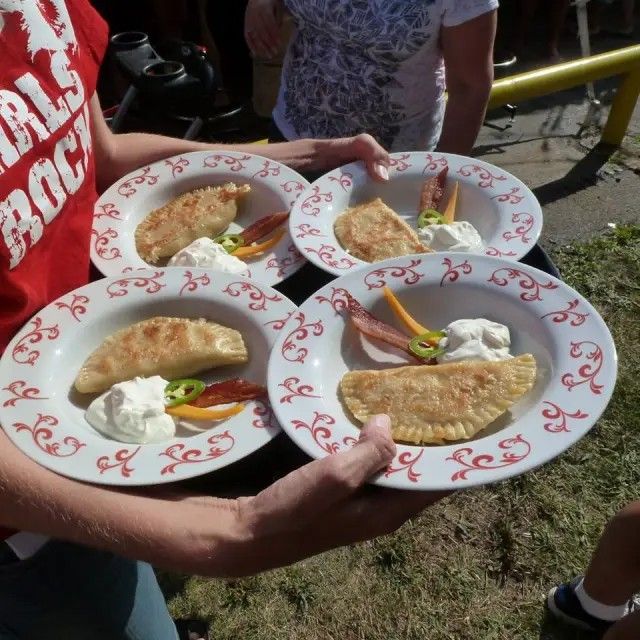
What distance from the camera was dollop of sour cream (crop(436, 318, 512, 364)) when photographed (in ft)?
6.02

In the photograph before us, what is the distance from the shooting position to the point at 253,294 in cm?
195

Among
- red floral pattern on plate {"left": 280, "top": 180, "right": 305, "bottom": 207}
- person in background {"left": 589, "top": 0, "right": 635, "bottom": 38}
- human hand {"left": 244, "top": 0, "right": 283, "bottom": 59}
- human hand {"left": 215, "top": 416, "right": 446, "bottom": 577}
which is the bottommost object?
person in background {"left": 589, "top": 0, "right": 635, "bottom": 38}

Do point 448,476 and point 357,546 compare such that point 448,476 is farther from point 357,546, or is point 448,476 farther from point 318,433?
point 357,546

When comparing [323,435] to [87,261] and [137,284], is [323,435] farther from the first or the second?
[87,261]

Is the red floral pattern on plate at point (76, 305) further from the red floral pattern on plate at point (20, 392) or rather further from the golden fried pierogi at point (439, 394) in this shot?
the golden fried pierogi at point (439, 394)

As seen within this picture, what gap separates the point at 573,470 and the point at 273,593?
1.64 meters

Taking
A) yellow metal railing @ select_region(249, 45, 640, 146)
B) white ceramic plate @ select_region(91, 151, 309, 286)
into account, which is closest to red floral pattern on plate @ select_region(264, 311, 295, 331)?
white ceramic plate @ select_region(91, 151, 309, 286)

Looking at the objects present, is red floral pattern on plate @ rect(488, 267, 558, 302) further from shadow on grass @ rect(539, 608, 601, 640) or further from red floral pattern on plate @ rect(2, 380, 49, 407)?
shadow on grass @ rect(539, 608, 601, 640)

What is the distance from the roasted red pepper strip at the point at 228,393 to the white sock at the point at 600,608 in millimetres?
1888

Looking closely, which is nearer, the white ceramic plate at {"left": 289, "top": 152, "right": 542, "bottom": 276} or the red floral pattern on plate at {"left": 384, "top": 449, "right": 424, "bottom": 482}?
the red floral pattern on plate at {"left": 384, "top": 449, "right": 424, "bottom": 482}

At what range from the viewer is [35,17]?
1.70m

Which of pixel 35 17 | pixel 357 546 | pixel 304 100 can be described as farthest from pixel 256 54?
pixel 357 546

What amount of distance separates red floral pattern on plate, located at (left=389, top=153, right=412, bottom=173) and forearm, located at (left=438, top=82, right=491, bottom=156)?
63 cm

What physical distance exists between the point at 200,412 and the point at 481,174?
1353 millimetres
